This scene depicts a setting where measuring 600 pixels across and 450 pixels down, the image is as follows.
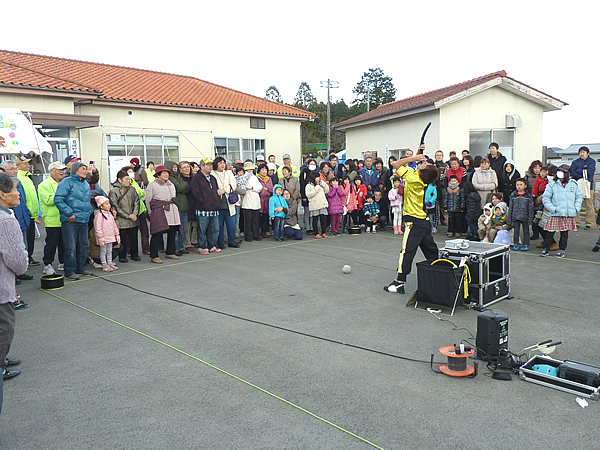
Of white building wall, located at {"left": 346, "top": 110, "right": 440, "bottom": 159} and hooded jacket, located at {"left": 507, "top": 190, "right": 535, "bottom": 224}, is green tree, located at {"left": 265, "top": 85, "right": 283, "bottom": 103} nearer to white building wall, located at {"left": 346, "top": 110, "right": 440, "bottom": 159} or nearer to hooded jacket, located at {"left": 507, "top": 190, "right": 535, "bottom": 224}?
white building wall, located at {"left": 346, "top": 110, "right": 440, "bottom": 159}

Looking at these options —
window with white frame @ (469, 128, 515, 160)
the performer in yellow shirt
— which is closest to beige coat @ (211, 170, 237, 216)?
the performer in yellow shirt

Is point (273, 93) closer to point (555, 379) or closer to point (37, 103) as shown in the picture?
point (37, 103)

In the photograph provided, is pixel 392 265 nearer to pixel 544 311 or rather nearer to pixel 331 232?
pixel 544 311

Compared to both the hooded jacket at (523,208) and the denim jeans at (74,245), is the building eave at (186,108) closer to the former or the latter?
the denim jeans at (74,245)

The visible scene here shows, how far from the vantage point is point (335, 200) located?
13352 millimetres

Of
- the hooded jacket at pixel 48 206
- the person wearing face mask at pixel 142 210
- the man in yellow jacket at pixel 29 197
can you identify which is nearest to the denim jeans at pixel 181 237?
the person wearing face mask at pixel 142 210

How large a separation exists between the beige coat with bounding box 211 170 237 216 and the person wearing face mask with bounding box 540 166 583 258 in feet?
22.8

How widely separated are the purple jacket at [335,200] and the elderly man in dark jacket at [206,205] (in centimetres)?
336

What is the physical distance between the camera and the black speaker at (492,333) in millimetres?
4586

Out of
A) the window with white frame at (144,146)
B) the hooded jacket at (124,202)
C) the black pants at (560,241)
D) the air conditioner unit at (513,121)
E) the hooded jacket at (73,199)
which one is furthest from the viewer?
the air conditioner unit at (513,121)

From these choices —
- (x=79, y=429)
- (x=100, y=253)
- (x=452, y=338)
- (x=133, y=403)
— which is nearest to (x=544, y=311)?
(x=452, y=338)

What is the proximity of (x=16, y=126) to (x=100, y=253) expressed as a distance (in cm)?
298

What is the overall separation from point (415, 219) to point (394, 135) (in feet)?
42.4

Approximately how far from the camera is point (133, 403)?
399 cm
